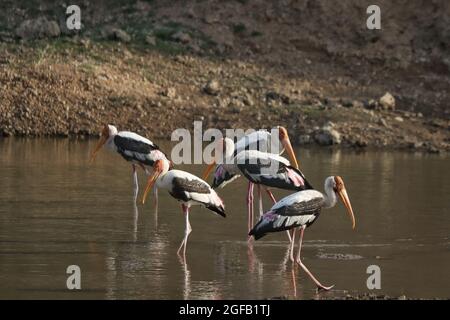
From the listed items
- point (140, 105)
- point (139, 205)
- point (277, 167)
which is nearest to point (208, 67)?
point (140, 105)

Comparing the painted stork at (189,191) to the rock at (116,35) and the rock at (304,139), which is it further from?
the rock at (116,35)

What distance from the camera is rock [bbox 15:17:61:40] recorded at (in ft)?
81.5

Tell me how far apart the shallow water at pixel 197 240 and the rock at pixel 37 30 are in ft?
20.4

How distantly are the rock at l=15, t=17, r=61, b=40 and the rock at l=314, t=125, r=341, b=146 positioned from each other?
19.4 ft

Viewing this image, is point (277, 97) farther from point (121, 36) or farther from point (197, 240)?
point (197, 240)

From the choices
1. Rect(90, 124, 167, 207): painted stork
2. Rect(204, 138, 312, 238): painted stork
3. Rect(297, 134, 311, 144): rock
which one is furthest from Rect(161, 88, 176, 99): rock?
Rect(204, 138, 312, 238): painted stork

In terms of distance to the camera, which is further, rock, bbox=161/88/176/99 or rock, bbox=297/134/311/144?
rock, bbox=161/88/176/99

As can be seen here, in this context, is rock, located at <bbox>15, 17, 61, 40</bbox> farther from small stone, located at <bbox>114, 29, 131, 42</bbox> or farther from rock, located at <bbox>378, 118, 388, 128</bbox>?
rock, located at <bbox>378, 118, 388, 128</bbox>

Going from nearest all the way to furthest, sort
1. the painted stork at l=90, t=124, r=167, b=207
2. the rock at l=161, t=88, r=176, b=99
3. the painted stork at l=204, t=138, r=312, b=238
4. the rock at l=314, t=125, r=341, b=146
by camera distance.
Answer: the painted stork at l=204, t=138, r=312, b=238 < the painted stork at l=90, t=124, r=167, b=207 < the rock at l=314, t=125, r=341, b=146 < the rock at l=161, t=88, r=176, b=99

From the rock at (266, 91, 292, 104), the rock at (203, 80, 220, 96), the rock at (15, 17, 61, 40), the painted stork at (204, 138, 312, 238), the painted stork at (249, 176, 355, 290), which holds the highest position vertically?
the rock at (15, 17, 61, 40)

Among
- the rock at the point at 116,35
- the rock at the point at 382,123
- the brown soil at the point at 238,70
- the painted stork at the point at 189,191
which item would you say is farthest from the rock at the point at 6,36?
the painted stork at the point at 189,191

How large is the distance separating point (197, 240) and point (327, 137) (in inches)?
359

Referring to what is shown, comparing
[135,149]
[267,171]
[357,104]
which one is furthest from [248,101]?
[267,171]

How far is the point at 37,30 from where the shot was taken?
24.9 m
